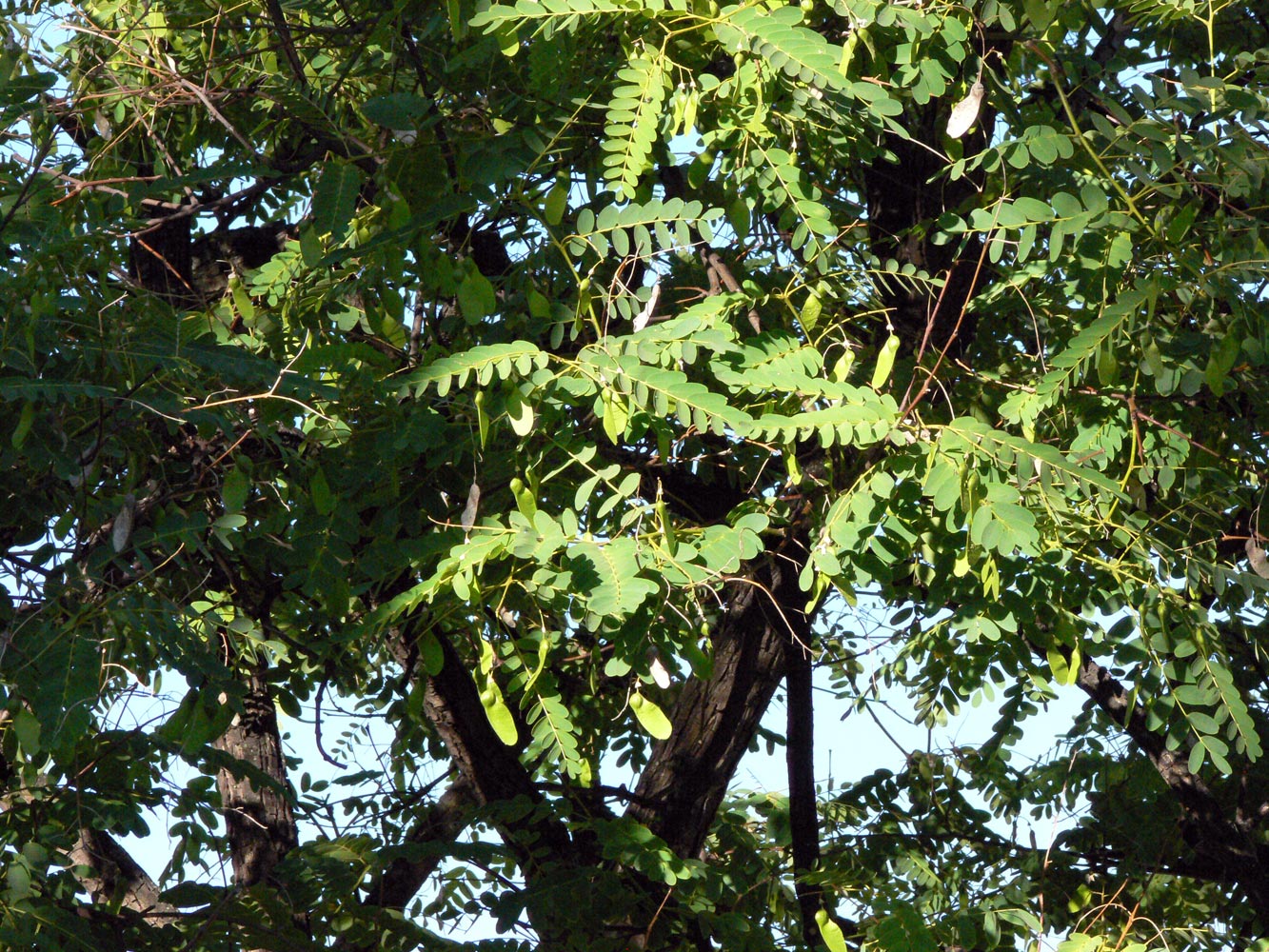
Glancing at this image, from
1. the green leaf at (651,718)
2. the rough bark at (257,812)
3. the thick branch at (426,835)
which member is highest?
the rough bark at (257,812)

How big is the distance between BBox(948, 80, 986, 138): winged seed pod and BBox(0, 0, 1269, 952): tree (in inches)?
0.5

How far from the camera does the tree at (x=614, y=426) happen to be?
9.51 ft

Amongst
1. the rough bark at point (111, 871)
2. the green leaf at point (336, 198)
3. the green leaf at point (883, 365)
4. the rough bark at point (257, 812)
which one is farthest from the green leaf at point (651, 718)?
the rough bark at point (111, 871)

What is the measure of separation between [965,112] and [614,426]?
118 centimetres

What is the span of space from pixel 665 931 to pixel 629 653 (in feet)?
3.99

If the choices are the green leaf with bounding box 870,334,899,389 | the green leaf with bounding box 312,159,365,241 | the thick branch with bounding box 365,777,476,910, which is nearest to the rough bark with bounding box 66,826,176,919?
the thick branch with bounding box 365,777,476,910

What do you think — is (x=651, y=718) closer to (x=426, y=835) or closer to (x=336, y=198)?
(x=336, y=198)

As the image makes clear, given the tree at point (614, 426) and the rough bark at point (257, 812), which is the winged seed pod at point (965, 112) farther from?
the rough bark at point (257, 812)

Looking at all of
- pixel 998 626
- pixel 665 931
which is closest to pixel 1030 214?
pixel 998 626

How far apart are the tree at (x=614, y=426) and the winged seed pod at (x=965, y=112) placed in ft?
0.04

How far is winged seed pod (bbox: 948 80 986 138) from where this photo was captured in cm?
319

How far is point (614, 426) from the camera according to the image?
2744mm

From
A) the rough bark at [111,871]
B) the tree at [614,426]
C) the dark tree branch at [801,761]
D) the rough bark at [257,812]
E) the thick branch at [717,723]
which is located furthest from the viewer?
the rough bark at [257,812]

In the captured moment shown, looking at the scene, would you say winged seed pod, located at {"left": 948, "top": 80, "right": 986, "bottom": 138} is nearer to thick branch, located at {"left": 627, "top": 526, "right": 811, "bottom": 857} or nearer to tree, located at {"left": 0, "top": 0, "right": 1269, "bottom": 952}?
tree, located at {"left": 0, "top": 0, "right": 1269, "bottom": 952}
